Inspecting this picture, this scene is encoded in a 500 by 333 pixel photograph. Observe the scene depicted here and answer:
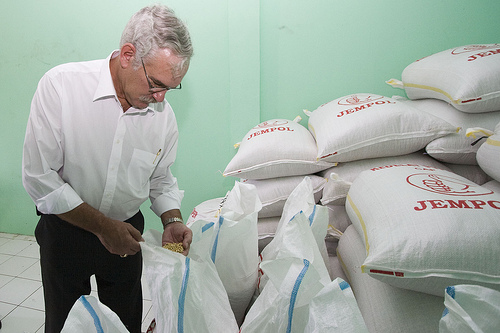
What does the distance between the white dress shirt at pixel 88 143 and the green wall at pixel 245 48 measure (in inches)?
33.5

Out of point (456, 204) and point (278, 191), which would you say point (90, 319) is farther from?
point (278, 191)

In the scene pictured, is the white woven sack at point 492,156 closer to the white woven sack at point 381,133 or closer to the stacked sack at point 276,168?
the white woven sack at point 381,133

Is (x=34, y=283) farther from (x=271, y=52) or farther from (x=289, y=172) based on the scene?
(x=271, y=52)

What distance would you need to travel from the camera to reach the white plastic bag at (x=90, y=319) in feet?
1.67

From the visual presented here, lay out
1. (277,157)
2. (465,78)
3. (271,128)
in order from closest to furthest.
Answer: (465,78)
(277,157)
(271,128)

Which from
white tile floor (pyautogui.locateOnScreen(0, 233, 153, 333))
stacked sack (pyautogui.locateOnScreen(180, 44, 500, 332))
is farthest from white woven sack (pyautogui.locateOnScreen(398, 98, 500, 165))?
white tile floor (pyautogui.locateOnScreen(0, 233, 153, 333))

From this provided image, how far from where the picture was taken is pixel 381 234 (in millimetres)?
848

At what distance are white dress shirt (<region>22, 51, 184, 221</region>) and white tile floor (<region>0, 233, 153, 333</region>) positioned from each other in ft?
3.40

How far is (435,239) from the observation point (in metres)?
0.77

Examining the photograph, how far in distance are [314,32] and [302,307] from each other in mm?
1644

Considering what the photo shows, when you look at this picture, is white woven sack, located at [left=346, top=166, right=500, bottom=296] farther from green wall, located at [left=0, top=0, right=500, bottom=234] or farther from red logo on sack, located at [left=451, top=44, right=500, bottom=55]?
green wall, located at [left=0, top=0, right=500, bottom=234]

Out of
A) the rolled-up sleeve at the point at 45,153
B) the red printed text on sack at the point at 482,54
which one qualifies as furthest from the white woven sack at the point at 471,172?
the rolled-up sleeve at the point at 45,153

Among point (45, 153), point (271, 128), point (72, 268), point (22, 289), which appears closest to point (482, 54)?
point (271, 128)

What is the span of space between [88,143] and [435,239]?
100cm
